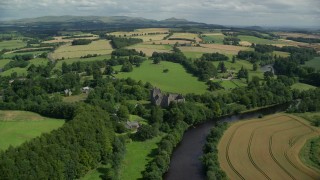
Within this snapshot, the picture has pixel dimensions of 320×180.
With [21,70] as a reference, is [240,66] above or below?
above

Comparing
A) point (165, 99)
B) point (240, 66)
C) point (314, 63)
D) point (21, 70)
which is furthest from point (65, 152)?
point (314, 63)

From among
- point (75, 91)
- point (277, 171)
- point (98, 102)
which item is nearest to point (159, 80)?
point (75, 91)

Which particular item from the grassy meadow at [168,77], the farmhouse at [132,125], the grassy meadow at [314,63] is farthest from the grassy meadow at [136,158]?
the grassy meadow at [314,63]

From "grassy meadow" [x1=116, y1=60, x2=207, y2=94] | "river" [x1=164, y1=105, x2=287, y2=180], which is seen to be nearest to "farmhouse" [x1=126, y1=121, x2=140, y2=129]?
"river" [x1=164, y1=105, x2=287, y2=180]

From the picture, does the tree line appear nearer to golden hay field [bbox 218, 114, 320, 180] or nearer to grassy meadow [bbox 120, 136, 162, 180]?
grassy meadow [bbox 120, 136, 162, 180]

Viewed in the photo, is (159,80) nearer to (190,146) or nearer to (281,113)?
(281,113)

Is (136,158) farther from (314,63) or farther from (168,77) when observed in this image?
(314,63)
